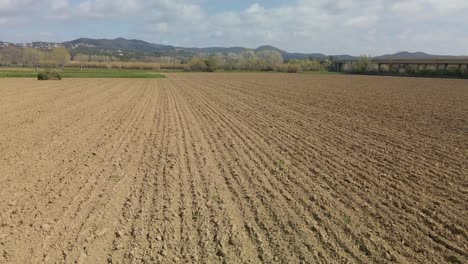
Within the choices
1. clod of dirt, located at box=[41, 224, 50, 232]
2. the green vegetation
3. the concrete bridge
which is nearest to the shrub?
clod of dirt, located at box=[41, 224, 50, 232]

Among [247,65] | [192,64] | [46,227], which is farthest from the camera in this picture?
[247,65]

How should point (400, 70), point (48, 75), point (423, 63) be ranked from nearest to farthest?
point (48, 75), point (400, 70), point (423, 63)

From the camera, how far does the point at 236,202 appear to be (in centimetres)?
782

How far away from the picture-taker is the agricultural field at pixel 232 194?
233 inches

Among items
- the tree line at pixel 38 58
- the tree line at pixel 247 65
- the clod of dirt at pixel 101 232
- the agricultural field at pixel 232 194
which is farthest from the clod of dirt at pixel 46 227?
the tree line at pixel 38 58

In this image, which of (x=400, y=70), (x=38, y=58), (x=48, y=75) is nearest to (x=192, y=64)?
(x=400, y=70)

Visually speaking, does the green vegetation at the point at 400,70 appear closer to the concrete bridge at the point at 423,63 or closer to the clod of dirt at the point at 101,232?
the concrete bridge at the point at 423,63

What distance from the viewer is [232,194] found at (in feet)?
27.2

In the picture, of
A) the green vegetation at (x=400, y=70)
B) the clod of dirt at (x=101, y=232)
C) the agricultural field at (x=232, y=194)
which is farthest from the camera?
the green vegetation at (x=400, y=70)

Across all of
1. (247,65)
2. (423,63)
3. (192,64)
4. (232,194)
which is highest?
(423,63)

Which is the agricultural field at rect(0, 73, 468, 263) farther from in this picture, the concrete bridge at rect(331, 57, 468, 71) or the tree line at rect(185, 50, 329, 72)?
the tree line at rect(185, 50, 329, 72)

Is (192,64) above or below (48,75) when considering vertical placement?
below

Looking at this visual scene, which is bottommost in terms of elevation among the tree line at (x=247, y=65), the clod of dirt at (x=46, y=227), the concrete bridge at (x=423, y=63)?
the tree line at (x=247, y=65)

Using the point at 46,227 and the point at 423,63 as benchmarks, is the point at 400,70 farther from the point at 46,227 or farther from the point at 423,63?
the point at 46,227
